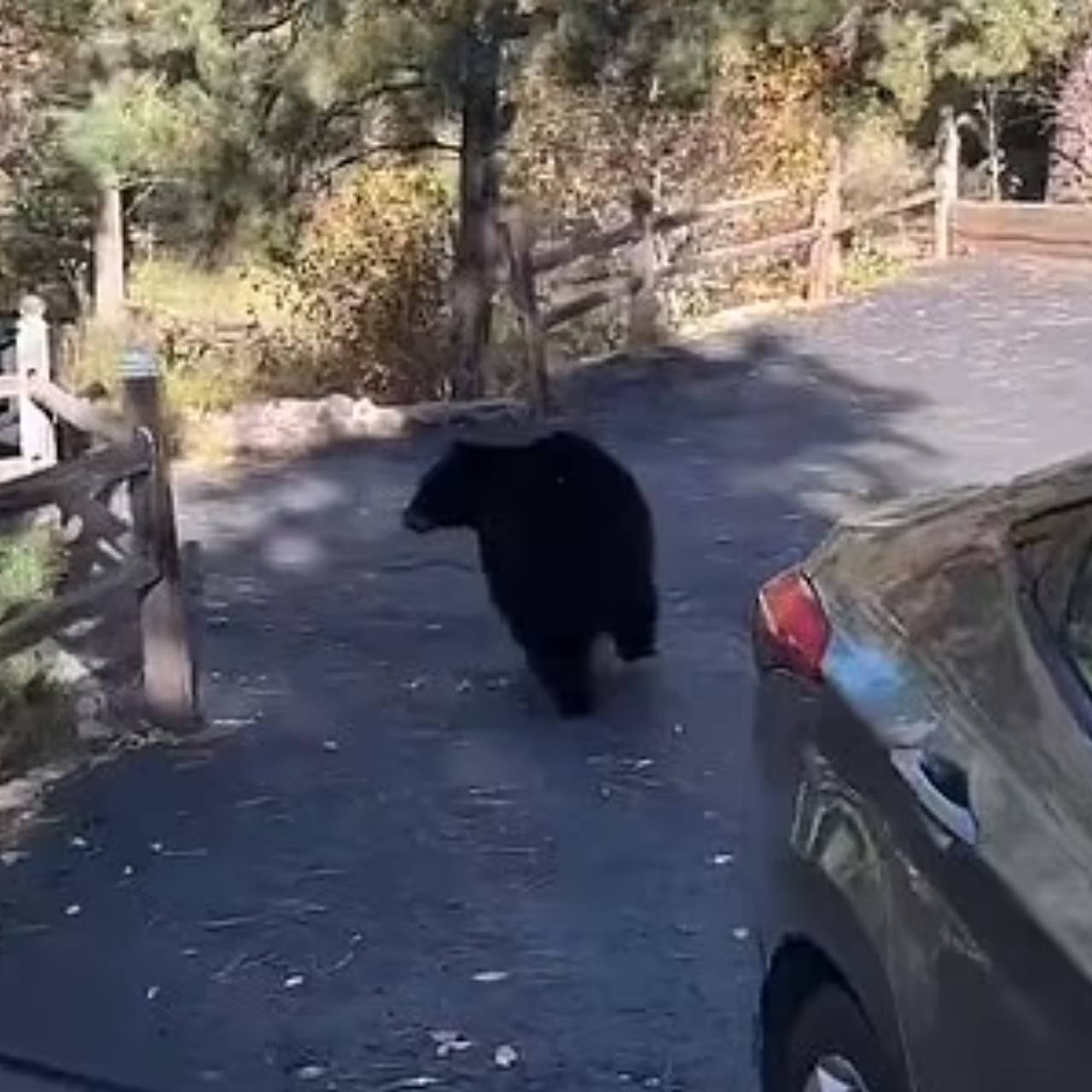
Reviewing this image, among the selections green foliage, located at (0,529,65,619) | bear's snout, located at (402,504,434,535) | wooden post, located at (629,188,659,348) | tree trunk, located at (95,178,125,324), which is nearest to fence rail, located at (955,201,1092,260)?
wooden post, located at (629,188,659,348)

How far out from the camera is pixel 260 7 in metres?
15.3

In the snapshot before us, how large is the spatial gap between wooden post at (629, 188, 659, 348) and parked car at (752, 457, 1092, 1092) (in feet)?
43.0

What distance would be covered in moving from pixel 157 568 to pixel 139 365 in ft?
1.99

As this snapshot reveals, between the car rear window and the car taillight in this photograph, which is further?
the car taillight

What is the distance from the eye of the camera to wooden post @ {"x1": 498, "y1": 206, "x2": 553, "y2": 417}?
599 inches

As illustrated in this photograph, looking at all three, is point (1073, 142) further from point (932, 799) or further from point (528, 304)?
point (932, 799)

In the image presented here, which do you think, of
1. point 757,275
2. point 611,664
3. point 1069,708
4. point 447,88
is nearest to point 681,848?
point 611,664

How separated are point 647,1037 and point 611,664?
11.0 feet

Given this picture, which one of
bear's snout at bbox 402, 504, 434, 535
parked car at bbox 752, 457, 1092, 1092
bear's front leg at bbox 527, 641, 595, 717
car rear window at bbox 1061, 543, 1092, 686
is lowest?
bear's front leg at bbox 527, 641, 595, 717

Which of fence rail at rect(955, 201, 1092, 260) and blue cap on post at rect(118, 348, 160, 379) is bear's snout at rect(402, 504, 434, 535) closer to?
blue cap on post at rect(118, 348, 160, 379)

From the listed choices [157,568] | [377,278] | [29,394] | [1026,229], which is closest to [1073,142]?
[1026,229]

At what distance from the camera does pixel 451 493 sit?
8914mm

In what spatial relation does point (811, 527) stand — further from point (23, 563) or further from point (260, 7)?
point (260, 7)

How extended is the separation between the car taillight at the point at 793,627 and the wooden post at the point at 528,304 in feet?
36.1
